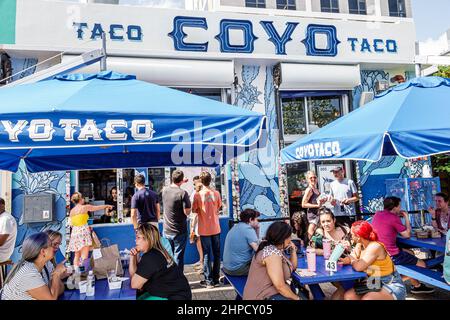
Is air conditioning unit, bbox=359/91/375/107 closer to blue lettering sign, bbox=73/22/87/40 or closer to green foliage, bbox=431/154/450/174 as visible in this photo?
green foliage, bbox=431/154/450/174

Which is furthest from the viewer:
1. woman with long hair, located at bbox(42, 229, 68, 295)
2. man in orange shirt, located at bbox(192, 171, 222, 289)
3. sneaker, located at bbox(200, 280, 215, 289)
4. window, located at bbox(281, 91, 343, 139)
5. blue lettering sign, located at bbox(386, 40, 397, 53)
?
blue lettering sign, located at bbox(386, 40, 397, 53)

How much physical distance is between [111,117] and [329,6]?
79.3 ft

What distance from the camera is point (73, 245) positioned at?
5859mm

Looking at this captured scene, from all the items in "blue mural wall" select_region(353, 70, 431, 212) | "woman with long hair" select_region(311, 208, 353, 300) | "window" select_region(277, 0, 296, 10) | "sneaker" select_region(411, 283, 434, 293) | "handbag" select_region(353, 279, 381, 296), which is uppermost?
"window" select_region(277, 0, 296, 10)

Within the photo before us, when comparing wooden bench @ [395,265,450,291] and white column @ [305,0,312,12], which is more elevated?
white column @ [305,0,312,12]

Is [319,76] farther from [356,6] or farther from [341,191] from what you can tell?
[356,6]

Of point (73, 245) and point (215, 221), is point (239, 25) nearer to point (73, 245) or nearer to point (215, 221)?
point (215, 221)

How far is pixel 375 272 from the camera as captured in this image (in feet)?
11.1

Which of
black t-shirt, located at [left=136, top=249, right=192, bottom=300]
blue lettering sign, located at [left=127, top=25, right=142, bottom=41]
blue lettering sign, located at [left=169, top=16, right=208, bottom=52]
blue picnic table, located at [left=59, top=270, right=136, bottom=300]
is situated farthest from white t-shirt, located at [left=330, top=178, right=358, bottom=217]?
blue lettering sign, located at [left=127, top=25, right=142, bottom=41]

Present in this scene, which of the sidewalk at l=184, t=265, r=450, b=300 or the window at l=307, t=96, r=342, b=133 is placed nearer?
the sidewalk at l=184, t=265, r=450, b=300

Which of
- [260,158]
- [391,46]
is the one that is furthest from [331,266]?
[391,46]

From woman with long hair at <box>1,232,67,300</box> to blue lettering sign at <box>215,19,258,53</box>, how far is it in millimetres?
5898

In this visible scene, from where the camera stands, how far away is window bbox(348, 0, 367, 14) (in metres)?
22.6

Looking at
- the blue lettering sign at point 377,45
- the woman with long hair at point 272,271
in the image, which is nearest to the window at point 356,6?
the blue lettering sign at point 377,45
